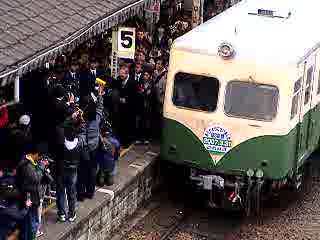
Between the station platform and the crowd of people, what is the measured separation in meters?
0.17

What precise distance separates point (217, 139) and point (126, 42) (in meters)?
2.39

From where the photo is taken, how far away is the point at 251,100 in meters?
13.3

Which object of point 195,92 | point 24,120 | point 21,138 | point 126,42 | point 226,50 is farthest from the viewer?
point 126,42

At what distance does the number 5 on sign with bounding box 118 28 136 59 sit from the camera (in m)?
14.5

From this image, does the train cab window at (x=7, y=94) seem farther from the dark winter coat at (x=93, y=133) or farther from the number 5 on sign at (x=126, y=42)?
the number 5 on sign at (x=126, y=42)

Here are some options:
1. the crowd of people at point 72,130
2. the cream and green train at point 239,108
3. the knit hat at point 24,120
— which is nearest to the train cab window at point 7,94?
the crowd of people at point 72,130

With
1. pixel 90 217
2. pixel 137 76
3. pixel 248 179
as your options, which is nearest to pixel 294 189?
pixel 248 179

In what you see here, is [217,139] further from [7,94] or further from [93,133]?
[7,94]

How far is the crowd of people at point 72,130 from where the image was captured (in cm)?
1065

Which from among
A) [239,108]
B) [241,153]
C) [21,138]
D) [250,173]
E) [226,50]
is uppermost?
[226,50]

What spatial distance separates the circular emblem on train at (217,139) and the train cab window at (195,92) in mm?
318

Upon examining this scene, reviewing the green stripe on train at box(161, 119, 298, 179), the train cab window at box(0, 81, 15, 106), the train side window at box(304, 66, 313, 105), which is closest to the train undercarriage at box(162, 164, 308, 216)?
the green stripe on train at box(161, 119, 298, 179)

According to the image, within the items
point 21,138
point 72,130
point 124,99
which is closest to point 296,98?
point 124,99

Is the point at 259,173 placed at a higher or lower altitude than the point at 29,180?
lower
